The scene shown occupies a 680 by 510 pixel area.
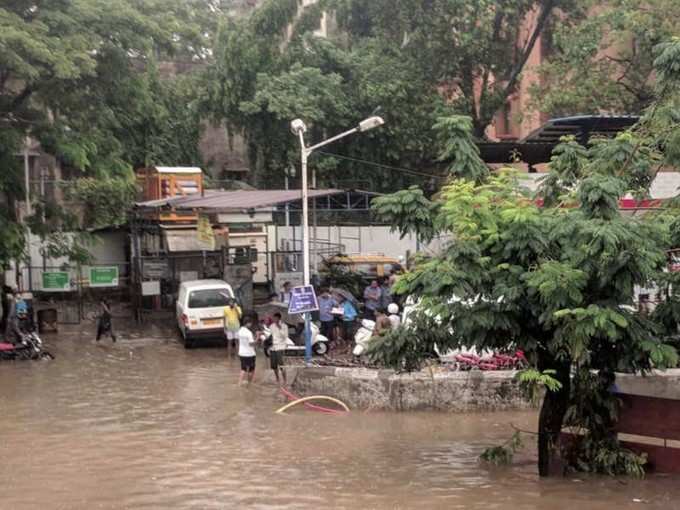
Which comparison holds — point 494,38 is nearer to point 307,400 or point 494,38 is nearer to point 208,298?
point 208,298

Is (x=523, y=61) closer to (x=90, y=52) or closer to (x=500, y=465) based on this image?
(x=90, y=52)

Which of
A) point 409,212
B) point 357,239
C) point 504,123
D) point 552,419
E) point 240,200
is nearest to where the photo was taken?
point 552,419

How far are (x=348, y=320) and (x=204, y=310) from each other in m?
3.89

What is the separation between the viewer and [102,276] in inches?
1268

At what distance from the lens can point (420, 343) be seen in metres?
12.1

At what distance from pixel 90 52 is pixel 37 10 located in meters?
1.75

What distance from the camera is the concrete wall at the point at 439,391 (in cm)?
1644

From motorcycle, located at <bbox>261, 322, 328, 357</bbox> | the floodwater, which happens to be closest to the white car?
motorcycle, located at <bbox>261, 322, 328, 357</bbox>

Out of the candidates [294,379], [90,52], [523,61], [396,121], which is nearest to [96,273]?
[90,52]

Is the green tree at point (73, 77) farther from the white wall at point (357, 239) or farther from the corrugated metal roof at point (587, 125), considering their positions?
the white wall at point (357, 239)

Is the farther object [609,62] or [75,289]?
[75,289]

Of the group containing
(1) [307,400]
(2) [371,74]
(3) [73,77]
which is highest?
(2) [371,74]

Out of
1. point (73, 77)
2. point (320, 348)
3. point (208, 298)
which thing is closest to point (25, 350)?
point (208, 298)

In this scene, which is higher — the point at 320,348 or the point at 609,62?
the point at 609,62
